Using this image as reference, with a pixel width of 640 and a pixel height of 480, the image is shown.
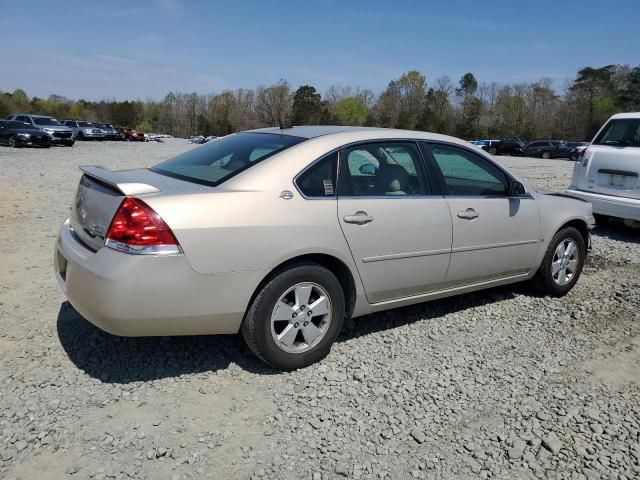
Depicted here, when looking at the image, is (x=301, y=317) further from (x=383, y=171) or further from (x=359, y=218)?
(x=383, y=171)

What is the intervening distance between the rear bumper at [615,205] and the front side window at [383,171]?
4449 millimetres

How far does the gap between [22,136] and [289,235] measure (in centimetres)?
2705

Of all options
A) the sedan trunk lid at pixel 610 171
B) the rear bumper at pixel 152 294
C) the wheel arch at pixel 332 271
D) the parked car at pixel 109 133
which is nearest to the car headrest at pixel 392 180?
the wheel arch at pixel 332 271

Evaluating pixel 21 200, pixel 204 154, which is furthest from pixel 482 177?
pixel 21 200

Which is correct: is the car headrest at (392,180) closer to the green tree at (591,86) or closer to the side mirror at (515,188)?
the side mirror at (515,188)

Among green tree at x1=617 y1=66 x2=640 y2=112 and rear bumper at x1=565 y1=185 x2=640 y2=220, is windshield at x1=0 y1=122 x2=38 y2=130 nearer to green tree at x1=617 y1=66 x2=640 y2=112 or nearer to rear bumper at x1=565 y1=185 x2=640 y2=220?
rear bumper at x1=565 y1=185 x2=640 y2=220

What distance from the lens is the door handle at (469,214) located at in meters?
4.10

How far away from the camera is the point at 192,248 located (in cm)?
295

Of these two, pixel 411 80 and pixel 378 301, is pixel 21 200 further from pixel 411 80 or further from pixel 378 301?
pixel 411 80

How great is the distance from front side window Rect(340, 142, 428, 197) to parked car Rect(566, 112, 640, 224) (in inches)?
175

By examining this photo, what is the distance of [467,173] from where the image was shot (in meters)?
4.34

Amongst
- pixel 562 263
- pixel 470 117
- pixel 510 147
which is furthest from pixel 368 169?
pixel 470 117

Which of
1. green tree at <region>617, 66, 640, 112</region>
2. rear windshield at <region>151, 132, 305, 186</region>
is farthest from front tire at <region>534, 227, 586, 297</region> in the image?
green tree at <region>617, 66, 640, 112</region>

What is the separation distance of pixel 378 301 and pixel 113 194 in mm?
1957
